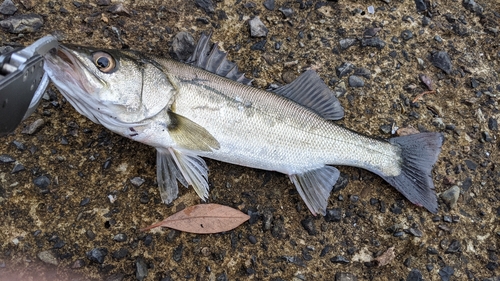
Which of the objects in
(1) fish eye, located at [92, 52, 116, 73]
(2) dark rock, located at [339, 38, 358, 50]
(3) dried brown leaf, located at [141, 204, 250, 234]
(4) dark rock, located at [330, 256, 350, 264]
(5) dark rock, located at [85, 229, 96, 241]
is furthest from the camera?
(2) dark rock, located at [339, 38, 358, 50]

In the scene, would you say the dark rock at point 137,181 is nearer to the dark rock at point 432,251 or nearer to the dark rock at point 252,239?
the dark rock at point 252,239

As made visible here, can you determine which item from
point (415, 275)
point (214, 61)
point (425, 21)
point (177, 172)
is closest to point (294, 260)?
point (415, 275)

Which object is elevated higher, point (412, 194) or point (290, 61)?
point (290, 61)

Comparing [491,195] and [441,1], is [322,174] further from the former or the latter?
[441,1]

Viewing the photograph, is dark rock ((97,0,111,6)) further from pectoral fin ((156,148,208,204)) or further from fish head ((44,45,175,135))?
pectoral fin ((156,148,208,204))

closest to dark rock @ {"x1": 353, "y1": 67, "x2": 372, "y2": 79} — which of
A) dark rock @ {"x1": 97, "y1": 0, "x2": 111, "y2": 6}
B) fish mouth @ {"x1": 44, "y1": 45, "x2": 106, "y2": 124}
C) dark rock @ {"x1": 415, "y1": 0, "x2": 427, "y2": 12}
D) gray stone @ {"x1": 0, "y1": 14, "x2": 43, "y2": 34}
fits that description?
dark rock @ {"x1": 415, "y1": 0, "x2": 427, "y2": 12}

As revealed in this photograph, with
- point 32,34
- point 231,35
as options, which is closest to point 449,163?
point 231,35
